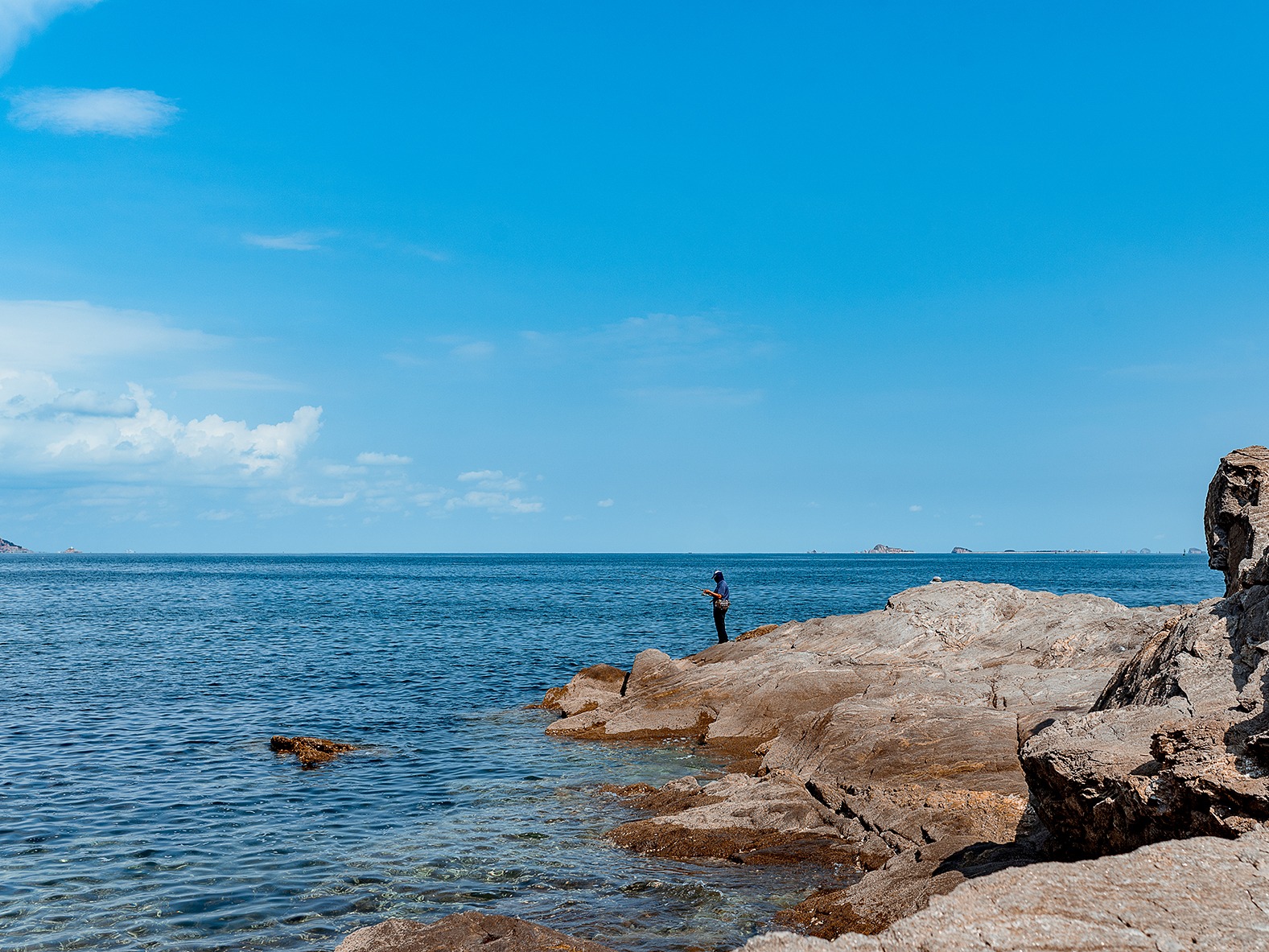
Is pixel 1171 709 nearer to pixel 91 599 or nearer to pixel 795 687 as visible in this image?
pixel 795 687

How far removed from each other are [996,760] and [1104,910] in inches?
349

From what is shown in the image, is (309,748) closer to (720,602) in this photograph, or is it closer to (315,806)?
(315,806)

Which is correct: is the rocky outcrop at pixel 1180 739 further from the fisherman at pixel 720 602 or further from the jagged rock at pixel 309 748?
the fisherman at pixel 720 602

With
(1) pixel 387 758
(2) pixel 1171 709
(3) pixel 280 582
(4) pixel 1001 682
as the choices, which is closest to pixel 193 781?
Answer: (1) pixel 387 758

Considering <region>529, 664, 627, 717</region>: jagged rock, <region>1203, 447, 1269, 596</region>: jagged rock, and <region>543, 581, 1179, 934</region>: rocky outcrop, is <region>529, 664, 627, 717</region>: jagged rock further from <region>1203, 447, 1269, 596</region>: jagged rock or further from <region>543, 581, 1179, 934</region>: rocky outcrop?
<region>1203, 447, 1269, 596</region>: jagged rock

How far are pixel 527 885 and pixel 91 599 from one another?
90179 mm

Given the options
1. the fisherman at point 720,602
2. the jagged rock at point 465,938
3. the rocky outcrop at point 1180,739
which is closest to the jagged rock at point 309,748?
the jagged rock at point 465,938

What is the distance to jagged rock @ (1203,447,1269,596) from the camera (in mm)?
11500

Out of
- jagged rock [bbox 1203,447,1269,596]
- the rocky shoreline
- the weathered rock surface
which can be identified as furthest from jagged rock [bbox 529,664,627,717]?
the weathered rock surface

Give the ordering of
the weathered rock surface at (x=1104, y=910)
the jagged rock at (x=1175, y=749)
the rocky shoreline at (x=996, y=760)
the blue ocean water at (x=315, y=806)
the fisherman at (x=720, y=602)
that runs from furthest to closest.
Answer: the fisherman at (x=720, y=602), the blue ocean water at (x=315, y=806), the jagged rock at (x=1175, y=749), the rocky shoreline at (x=996, y=760), the weathered rock surface at (x=1104, y=910)

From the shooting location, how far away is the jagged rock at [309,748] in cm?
2178

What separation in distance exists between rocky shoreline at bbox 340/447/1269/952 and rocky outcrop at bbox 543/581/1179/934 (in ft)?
0.18

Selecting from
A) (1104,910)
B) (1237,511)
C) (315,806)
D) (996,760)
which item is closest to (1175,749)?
(1104,910)

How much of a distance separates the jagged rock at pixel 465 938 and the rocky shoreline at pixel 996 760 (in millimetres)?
212
